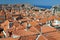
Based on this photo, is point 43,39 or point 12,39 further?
point 12,39

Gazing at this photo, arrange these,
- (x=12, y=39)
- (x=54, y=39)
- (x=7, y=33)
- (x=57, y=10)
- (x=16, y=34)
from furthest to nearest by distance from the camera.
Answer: (x=57, y=10), (x=7, y=33), (x=16, y=34), (x=12, y=39), (x=54, y=39)

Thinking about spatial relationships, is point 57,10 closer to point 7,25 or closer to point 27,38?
point 7,25

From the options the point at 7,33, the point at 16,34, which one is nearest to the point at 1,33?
the point at 7,33

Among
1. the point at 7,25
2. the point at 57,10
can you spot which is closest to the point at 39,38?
the point at 7,25

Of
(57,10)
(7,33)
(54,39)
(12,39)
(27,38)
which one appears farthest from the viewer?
(57,10)

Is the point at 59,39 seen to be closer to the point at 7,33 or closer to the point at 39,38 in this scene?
the point at 39,38

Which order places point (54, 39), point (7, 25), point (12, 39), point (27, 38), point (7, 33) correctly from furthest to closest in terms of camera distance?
point (7, 25)
point (7, 33)
point (12, 39)
point (27, 38)
point (54, 39)

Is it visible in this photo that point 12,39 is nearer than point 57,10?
Yes

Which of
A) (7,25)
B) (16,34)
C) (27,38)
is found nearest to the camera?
(27,38)

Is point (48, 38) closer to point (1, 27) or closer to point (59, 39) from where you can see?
point (59, 39)
